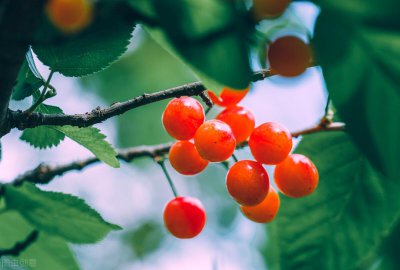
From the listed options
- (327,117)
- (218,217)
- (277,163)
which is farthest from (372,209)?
(218,217)

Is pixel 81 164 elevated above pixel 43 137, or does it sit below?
below

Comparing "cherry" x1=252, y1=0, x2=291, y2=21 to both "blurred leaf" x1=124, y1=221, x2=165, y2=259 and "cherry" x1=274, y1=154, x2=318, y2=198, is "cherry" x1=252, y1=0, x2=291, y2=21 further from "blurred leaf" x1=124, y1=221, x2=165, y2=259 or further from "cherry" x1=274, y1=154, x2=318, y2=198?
"blurred leaf" x1=124, y1=221, x2=165, y2=259

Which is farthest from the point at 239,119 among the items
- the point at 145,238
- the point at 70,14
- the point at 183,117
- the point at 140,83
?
the point at 145,238

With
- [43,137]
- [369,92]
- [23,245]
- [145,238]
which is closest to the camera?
[369,92]

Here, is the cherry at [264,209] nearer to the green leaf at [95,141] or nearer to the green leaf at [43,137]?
the green leaf at [95,141]

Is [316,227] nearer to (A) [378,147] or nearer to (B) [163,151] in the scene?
(B) [163,151]

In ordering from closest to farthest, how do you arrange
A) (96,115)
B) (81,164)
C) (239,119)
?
(96,115) → (239,119) → (81,164)

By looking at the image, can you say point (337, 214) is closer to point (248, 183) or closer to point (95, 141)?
point (248, 183)

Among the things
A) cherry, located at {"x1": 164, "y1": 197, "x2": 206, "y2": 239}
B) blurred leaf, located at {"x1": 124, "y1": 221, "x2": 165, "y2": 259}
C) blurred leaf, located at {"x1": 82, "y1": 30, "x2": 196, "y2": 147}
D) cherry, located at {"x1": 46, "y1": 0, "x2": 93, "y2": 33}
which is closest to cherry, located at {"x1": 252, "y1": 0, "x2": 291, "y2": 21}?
cherry, located at {"x1": 46, "y1": 0, "x2": 93, "y2": 33}
